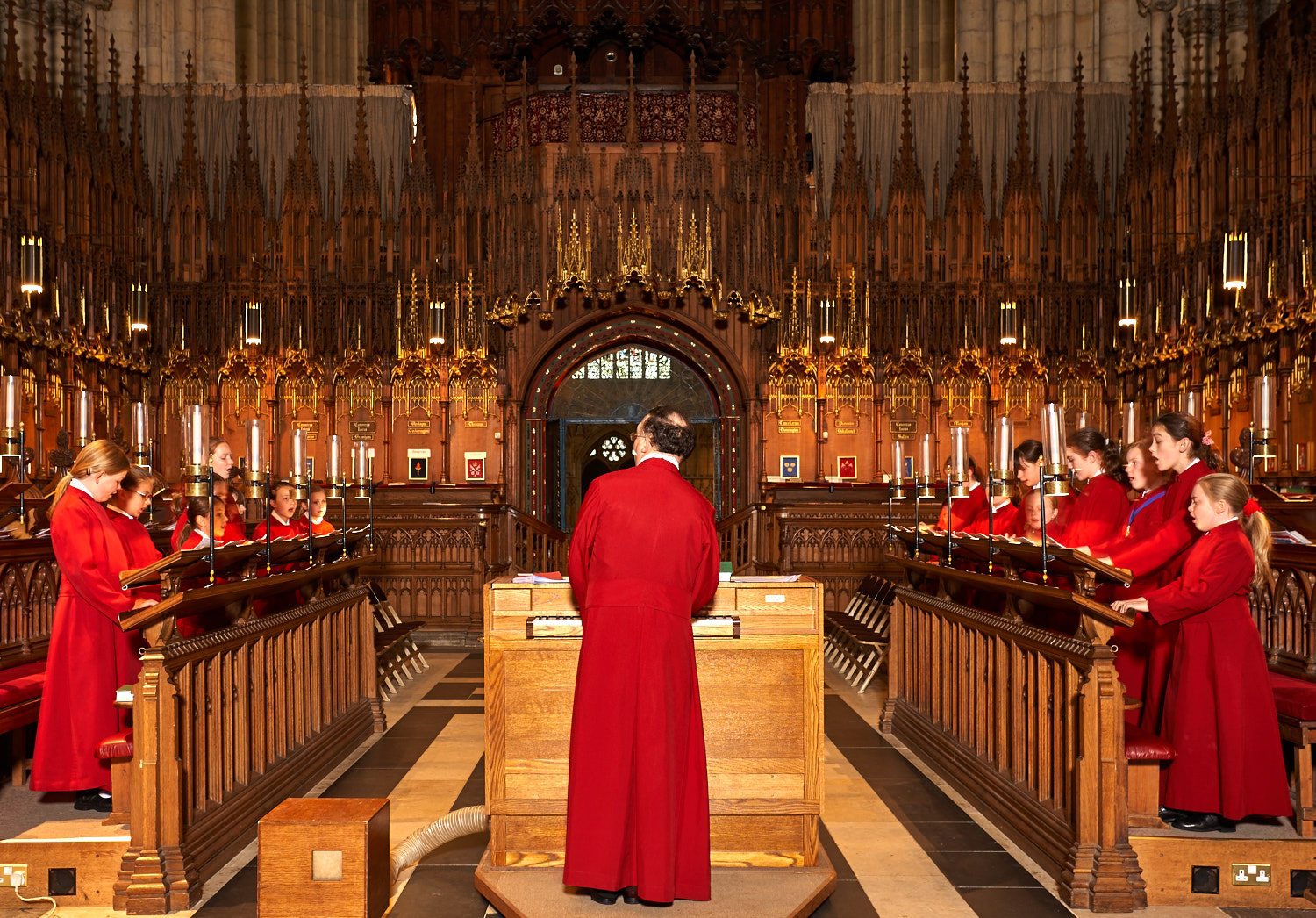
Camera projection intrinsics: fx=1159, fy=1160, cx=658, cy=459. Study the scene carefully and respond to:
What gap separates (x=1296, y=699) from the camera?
5.08 m

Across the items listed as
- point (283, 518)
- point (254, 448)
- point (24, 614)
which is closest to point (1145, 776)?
point (254, 448)

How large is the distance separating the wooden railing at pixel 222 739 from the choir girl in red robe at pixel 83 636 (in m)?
0.51

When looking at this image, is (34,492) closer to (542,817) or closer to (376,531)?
(376,531)

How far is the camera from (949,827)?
5.46 metres

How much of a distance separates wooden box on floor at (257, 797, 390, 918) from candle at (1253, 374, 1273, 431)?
631cm

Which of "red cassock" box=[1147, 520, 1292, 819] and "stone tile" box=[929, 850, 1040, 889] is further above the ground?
"red cassock" box=[1147, 520, 1292, 819]

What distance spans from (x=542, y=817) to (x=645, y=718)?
93 centimetres

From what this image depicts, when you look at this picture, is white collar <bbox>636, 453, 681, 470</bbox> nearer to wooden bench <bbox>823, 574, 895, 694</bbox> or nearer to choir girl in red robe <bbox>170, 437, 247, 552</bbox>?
choir girl in red robe <bbox>170, 437, 247, 552</bbox>

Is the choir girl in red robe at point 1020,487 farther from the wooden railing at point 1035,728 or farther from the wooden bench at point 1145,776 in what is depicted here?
the wooden bench at point 1145,776

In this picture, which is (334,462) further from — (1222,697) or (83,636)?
(1222,697)

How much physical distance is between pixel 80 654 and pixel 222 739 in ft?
2.46

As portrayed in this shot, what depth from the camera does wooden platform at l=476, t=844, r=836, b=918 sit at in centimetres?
403

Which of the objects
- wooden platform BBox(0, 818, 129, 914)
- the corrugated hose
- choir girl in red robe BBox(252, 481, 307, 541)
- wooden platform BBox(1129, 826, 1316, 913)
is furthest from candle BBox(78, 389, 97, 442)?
wooden platform BBox(1129, 826, 1316, 913)

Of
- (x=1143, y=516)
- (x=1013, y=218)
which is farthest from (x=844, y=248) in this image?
(x=1143, y=516)
